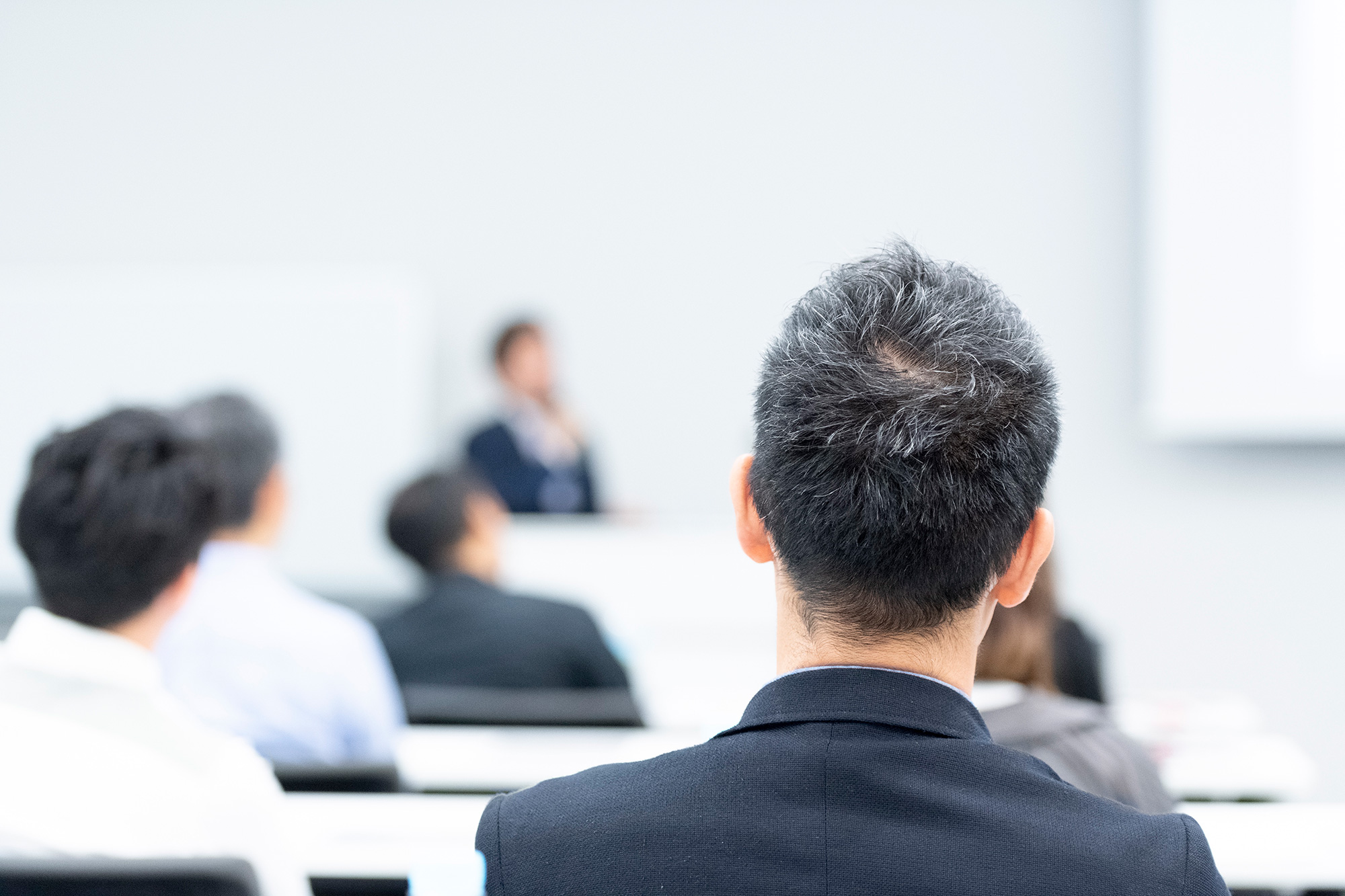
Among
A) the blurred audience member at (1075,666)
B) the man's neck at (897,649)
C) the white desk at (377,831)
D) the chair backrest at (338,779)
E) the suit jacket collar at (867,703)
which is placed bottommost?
the blurred audience member at (1075,666)

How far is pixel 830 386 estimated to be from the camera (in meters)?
0.83

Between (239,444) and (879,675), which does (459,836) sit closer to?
(879,675)

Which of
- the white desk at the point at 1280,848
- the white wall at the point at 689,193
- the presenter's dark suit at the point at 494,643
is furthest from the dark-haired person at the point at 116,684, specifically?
the white wall at the point at 689,193

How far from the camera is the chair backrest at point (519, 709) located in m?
2.17

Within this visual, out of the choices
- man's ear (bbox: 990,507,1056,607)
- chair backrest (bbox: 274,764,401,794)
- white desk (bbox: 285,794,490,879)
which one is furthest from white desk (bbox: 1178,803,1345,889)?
chair backrest (bbox: 274,764,401,794)

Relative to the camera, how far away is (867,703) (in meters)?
0.79

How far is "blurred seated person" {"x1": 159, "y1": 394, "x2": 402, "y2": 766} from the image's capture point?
2.11 m

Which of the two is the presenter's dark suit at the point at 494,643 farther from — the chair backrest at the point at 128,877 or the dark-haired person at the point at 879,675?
the dark-haired person at the point at 879,675

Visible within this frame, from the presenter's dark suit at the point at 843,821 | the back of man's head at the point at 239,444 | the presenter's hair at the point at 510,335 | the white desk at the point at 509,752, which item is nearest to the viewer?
the presenter's dark suit at the point at 843,821

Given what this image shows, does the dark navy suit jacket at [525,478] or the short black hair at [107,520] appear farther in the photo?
the dark navy suit jacket at [525,478]

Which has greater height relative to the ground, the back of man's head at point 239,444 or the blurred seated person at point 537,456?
the back of man's head at point 239,444

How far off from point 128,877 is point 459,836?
41 centimetres

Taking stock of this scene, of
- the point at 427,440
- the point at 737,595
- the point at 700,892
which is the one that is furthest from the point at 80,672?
the point at 427,440

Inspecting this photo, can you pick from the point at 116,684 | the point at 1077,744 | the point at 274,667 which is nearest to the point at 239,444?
the point at 274,667
